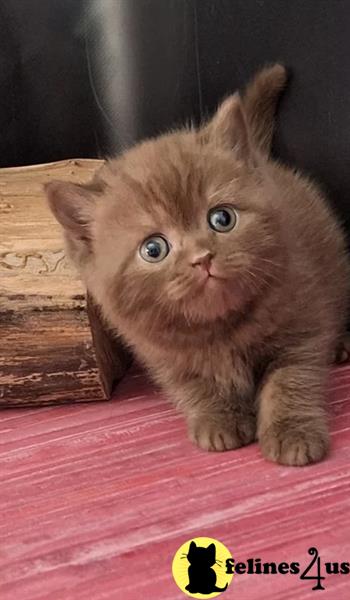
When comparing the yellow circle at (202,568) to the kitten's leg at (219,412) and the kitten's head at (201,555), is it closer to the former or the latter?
the kitten's head at (201,555)

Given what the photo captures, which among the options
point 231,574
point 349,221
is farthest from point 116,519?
point 349,221

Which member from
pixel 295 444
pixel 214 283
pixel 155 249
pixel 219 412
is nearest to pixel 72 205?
pixel 155 249

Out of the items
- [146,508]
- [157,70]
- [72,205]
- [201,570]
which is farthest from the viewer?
[157,70]

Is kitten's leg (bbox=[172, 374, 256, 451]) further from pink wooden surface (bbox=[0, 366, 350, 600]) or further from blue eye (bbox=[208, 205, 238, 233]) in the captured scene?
blue eye (bbox=[208, 205, 238, 233])

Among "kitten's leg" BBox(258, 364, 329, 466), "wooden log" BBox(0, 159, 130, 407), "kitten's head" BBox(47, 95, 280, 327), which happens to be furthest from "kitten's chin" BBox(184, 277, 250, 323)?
"wooden log" BBox(0, 159, 130, 407)

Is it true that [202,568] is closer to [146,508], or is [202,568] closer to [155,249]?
[146,508]

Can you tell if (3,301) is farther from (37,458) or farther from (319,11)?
(319,11)

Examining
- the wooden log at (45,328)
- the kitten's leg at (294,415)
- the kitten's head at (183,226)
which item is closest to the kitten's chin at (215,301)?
the kitten's head at (183,226)

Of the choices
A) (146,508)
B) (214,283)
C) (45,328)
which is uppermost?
(214,283)
